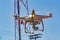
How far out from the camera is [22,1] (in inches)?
1677

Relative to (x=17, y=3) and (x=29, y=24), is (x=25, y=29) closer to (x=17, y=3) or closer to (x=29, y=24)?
(x=29, y=24)

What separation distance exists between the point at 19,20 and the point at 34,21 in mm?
2971

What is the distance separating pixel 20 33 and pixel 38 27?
2878mm

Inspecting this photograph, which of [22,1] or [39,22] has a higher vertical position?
[22,1]

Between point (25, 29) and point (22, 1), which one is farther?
point (22, 1)

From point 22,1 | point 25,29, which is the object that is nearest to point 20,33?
point 25,29

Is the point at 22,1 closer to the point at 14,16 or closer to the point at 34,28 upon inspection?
the point at 14,16

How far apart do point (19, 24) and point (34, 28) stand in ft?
11.2

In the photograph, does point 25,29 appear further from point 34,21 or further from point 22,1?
point 22,1

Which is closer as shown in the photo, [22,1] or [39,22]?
[39,22]

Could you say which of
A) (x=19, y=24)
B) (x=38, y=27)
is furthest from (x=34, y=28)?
(x=19, y=24)

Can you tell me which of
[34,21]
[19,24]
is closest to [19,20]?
[19,24]

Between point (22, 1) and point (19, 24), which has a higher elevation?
point (22, 1)

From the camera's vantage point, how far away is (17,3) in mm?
41594
